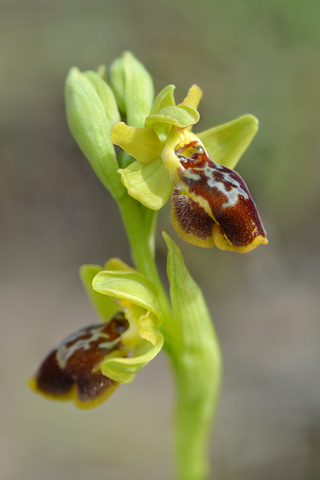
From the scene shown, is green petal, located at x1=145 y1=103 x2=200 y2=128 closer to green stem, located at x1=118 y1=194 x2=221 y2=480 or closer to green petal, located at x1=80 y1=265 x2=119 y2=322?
green stem, located at x1=118 y1=194 x2=221 y2=480

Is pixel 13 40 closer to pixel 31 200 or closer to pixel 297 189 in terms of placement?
pixel 31 200

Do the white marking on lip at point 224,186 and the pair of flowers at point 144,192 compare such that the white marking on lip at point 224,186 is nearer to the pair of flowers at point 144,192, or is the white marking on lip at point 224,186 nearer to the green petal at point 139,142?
the pair of flowers at point 144,192

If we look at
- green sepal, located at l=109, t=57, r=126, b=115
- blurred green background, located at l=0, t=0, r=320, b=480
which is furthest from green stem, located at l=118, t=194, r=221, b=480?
blurred green background, located at l=0, t=0, r=320, b=480

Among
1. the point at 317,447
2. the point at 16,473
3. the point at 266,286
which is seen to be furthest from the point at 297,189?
the point at 16,473

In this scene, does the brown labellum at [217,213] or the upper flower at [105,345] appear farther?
the upper flower at [105,345]

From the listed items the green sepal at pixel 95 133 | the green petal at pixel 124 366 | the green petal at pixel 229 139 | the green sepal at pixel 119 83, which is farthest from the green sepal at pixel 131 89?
the green petal at pixel 124 366

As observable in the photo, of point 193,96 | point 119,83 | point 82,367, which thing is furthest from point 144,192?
point 82,367
